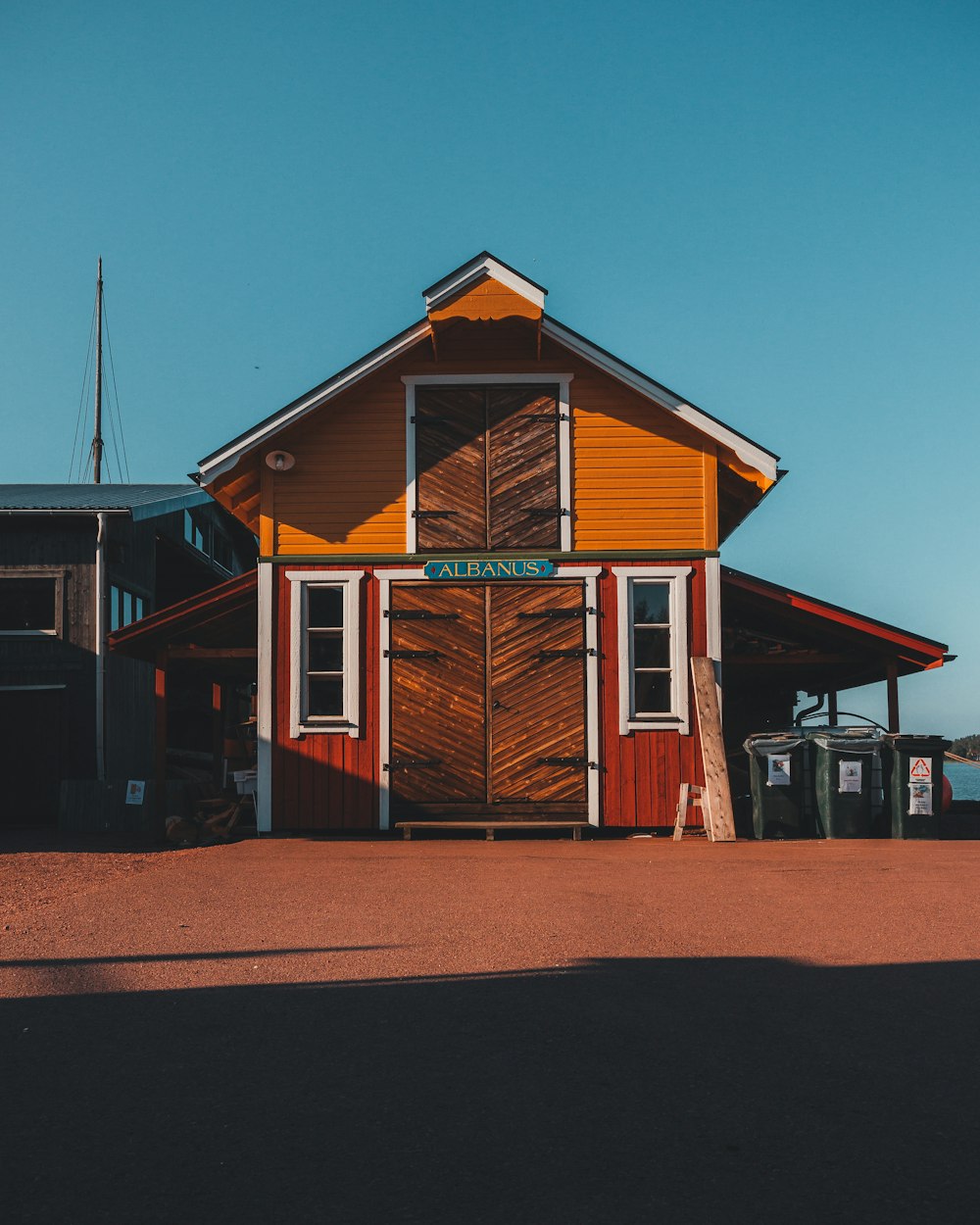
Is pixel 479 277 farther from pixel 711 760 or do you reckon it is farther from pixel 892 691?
pixel 892 691

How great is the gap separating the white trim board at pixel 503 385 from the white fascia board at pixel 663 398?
496 mm

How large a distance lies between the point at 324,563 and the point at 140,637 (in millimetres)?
2808

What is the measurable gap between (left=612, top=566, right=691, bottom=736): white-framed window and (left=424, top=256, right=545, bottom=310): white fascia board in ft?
12.2

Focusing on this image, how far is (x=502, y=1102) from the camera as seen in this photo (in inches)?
171

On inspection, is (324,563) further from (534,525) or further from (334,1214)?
(334,1214)

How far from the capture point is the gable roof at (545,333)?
51.4 feet

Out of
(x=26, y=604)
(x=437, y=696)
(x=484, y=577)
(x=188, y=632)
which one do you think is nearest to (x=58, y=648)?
(x=26, y=604)

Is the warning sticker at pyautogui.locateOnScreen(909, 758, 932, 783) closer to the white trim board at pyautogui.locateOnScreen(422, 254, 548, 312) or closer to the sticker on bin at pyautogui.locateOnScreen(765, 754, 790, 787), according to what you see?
the sticker on bin at pyautogui.locateOnScreen(765, 754, 790, 787)

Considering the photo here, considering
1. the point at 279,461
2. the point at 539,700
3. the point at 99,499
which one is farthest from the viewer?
the point at 99,499

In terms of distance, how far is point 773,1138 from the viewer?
397 centimetres

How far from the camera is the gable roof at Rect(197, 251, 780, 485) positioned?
15.7 m

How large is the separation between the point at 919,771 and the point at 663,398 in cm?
569

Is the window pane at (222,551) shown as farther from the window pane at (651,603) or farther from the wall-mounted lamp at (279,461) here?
the window pane at (651,603)

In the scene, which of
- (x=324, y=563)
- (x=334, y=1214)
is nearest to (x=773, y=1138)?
(x=334, y=1214)
